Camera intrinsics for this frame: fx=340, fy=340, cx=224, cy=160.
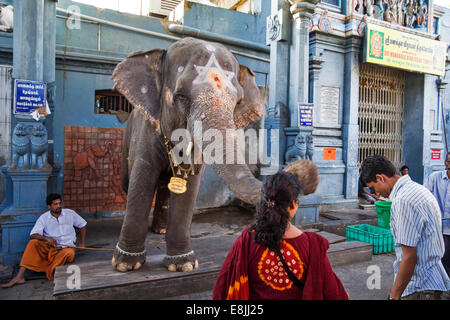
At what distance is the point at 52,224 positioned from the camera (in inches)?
171

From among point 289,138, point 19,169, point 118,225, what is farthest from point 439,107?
point 19,169

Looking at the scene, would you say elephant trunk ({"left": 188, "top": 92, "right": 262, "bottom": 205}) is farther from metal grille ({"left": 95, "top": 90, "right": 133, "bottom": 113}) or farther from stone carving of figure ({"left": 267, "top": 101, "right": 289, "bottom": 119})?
metal grille ({"left": 95, "top": 90, "right": 133, "bottom": 113})

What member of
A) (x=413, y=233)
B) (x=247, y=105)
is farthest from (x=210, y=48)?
(x=413, y=233)

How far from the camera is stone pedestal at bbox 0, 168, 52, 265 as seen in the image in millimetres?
4363

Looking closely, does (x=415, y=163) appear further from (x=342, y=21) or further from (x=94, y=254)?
(x=94, y=254)

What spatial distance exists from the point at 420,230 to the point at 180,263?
2.34 metres

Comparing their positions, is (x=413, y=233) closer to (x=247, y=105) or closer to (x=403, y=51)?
(x=247, y=105)

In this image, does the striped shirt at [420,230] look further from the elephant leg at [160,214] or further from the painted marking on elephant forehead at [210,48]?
the elephant leg at [160,214]

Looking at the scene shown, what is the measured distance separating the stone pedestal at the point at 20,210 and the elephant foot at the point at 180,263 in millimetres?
2072

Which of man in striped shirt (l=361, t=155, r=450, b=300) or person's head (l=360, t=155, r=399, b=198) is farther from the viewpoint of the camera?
person's head (l=360, t=155, r=399, b=198)

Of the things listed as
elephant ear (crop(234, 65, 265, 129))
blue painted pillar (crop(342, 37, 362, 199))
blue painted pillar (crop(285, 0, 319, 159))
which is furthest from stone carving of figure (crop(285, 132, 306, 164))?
elephant ear (crop(234, 65, 265, 129))

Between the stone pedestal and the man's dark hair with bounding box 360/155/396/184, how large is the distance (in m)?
3.97

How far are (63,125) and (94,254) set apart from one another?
9.83 feet

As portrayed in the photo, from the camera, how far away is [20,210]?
4434mm
